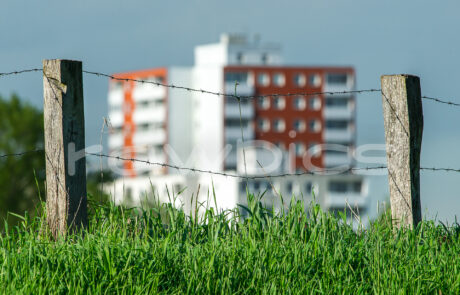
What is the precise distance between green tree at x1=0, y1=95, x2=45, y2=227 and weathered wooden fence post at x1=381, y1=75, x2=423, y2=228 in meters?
46.3

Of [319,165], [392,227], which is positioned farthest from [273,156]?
[392,227]

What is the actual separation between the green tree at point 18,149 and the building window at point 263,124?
67439 millimetres

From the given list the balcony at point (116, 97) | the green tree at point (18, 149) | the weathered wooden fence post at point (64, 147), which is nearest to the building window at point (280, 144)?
the balcony at point (116, 97)

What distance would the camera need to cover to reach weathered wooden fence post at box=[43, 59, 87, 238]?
6.29 metres

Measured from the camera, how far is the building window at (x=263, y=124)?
124 m

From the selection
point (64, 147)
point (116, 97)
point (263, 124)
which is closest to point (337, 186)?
point (263, 124)

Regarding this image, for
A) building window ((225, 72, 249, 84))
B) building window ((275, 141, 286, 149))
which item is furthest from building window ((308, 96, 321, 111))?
building window ((225, 72, 249, 84))

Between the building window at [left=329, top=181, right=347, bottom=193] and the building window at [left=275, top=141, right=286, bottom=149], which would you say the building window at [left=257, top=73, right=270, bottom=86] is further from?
the building window at [left=329, top=181, right=347, bottom=193]

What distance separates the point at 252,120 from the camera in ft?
412

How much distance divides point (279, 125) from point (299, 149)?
15.8 ft

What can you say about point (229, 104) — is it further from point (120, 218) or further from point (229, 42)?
point (120, 218)

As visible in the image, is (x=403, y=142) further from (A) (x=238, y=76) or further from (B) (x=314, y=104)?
(A) (x=238, y=76)

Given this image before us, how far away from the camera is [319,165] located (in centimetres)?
12781

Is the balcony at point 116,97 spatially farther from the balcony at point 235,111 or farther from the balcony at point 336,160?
the balcony at point 336,160
